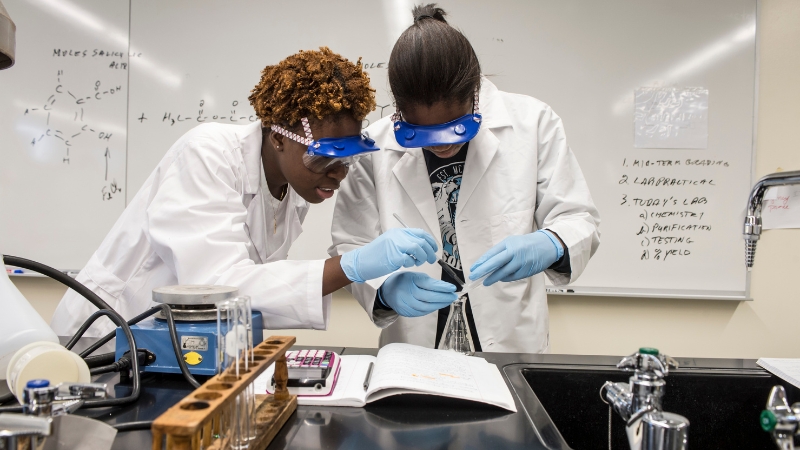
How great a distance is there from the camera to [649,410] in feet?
1.62

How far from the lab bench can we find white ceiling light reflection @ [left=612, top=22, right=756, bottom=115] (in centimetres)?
136

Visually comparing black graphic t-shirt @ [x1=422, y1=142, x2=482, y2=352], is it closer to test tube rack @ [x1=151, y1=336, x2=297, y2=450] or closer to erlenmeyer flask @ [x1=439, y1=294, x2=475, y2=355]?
erlenmeyer flask @ [x1=439, y1=294, x2=475, y2=355]

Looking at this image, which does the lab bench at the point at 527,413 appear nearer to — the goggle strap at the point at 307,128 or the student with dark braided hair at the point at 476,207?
the student with dark braided hair at the point at 476,207

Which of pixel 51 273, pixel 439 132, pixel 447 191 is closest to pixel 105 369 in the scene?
pixel 51 273

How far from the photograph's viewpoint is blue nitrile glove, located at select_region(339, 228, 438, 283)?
42.4 inches

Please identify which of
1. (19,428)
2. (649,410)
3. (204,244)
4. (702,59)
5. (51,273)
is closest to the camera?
(19,428)

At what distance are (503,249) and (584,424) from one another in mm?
441

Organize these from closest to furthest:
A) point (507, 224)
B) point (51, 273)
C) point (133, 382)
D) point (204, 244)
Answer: point (133, 382)
point (51, 273)
point (204, 244)
point (507, 224)

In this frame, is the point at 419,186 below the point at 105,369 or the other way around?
the other way around

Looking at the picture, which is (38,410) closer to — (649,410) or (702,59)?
(649,410)

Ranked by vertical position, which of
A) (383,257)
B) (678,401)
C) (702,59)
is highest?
(702,59)

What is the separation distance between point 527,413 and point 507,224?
734 mm

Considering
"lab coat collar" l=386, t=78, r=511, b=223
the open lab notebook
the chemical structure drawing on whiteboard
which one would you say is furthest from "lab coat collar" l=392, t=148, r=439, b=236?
the chemical structure drawing on whiteboard

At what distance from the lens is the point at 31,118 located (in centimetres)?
224
